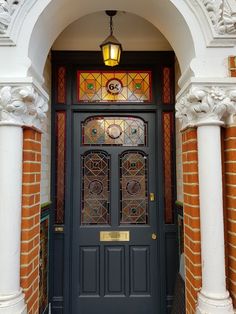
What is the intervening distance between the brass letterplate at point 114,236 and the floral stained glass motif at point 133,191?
0.13 metres

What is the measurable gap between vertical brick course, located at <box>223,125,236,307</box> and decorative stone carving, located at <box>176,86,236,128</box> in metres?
0.14

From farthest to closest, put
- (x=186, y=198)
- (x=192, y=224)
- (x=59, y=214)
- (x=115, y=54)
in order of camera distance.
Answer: (x=59, y=214) → (x=115, y=54) → (x=186, y=198) → (x=192, y=224)

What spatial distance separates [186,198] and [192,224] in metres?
0.23

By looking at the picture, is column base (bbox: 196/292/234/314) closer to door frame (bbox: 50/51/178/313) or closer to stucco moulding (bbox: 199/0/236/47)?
door frame (bbox: 50/51/178/313)

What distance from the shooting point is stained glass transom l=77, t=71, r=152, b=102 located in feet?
10.2

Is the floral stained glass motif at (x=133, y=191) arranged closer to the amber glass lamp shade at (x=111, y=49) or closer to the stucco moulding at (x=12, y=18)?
the amber glass lamp shade at (x=111, y=49)

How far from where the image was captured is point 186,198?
→ 2102mm

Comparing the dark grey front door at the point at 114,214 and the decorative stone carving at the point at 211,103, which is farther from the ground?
the decorative stone carving at the point at 211,103

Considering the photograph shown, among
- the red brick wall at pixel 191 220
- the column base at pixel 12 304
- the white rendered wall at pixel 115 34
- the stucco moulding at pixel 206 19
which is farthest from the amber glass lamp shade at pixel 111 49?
the column base at pixel 12 304

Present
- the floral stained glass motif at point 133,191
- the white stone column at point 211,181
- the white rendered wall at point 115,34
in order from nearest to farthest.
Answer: the white stone column at point 211,181, the white rendered wall at point 115,34, the floral stained glass motif at point 133,191

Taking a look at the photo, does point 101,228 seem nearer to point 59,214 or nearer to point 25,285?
point 59,214

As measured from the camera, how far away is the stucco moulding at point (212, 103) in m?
1.86

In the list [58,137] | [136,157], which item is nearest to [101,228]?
[136,157]

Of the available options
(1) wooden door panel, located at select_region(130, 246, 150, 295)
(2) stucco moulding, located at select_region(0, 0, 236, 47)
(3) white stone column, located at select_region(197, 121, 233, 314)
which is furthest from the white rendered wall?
(1) wooden door panel, located at select_region(130, 246, 150, 295)
